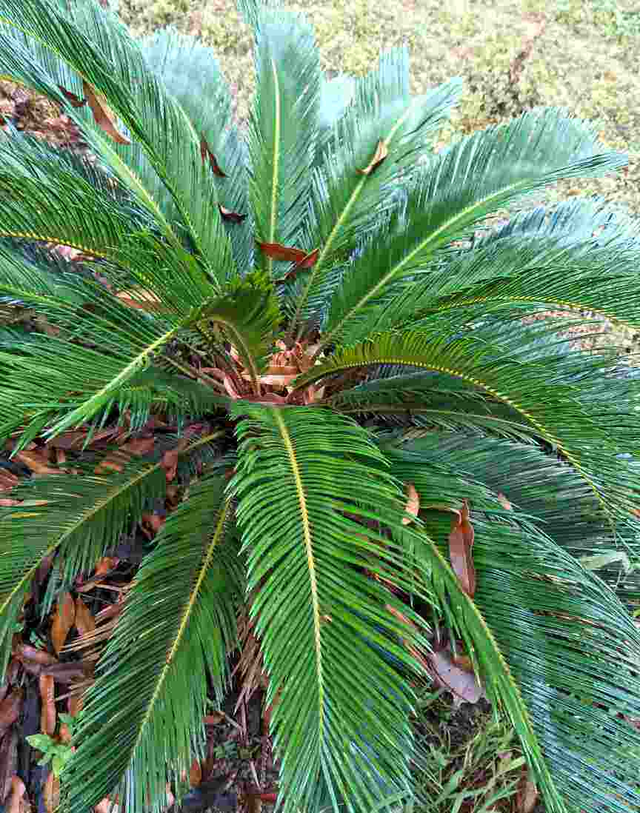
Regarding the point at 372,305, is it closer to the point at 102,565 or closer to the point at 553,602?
the point at 553,602

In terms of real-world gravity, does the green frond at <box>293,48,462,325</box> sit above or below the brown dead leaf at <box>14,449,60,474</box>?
above

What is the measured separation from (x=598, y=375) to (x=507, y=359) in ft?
1.16

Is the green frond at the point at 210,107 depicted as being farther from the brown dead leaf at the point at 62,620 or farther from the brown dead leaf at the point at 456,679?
the brown dead leaf at the point at 456,679

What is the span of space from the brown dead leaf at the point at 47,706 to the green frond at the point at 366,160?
1228 millimetres

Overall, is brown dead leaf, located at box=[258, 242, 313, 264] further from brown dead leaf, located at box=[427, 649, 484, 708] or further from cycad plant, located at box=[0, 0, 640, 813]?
brown dead leaf, located at box=[427, 649, 484, 708]

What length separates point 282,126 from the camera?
1.75 m

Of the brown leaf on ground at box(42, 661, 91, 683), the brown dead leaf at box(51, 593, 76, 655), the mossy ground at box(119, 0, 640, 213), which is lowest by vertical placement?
the brown leaf on ground at box(42, 661, 91, 683)

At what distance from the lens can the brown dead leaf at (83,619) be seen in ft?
Result: 4.93

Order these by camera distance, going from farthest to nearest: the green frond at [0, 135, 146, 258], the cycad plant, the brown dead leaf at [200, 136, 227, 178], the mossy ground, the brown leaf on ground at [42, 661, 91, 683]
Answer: the mossy ground, the brown dead leaf at [200, 136, 227, 178], the brown leaf on ground at [42, 661, 91, 683], the green frond at [0, 135, 146, 258], the cycad plant

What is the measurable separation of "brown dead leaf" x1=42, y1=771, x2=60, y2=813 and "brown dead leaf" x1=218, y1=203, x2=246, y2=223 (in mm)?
1588

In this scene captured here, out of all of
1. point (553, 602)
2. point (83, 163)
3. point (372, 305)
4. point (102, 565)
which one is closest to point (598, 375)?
point (553, 602)

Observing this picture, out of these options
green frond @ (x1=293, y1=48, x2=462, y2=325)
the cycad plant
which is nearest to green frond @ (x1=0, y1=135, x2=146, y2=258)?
the cycad plant

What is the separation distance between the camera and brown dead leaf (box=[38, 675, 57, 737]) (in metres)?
1.39

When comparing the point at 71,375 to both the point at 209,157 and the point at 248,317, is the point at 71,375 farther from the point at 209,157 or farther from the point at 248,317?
the point at 209,157
